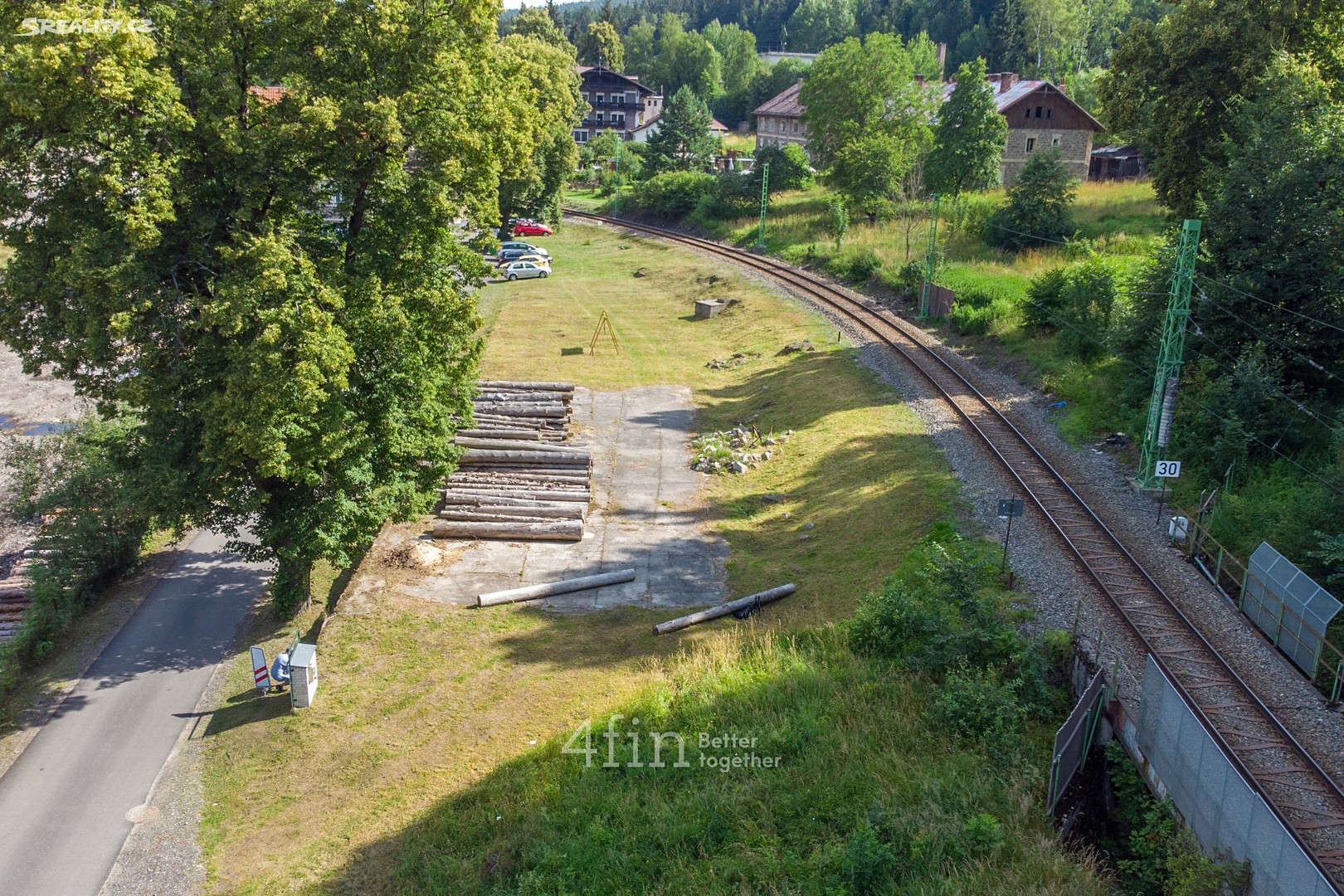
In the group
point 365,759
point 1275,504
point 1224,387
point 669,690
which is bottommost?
point 365,759

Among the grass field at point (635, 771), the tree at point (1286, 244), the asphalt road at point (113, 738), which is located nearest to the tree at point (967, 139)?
the tree at point (1286, 244)

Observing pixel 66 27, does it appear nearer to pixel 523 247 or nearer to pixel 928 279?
pixel 928 279

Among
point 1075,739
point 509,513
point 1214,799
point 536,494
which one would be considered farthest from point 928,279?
point 1214,799

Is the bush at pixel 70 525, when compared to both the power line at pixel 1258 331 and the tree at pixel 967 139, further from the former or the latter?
the tree at pixel 967 139

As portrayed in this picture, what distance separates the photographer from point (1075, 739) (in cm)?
1306

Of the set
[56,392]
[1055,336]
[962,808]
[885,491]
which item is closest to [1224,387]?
[885,491]

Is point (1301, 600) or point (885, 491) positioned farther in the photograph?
point (885, 491)

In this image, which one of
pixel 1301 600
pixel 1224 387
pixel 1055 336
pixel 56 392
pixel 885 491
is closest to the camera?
pixel 1301 600

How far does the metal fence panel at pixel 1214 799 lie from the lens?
980 centimetres

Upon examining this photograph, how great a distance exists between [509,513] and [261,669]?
7348 millimetres

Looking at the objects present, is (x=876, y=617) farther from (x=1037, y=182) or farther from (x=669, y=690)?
(x=1037, y=182)

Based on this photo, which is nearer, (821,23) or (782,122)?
(782,122)

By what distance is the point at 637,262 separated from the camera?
192ft

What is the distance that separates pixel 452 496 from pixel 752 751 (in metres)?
12.4
